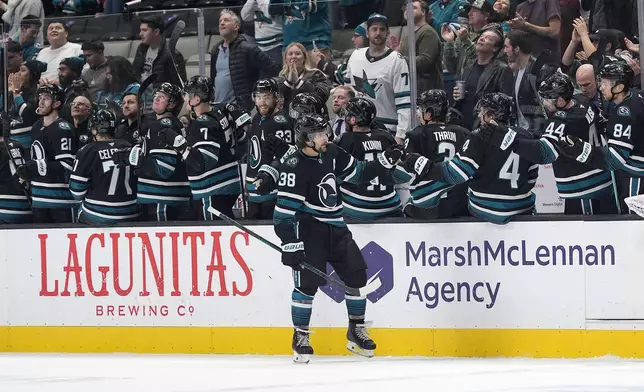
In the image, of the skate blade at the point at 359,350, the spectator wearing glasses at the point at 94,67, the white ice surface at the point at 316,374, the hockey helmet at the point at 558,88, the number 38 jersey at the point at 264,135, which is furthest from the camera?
the spectator wearing glasses at the point at 94,67

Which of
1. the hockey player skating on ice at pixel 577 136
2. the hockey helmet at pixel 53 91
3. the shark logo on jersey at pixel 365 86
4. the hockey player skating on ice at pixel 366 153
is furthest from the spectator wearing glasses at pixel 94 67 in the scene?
the hockey player skating on ice at pixel 577 136

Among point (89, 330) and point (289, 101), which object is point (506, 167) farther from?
point (89, 330)

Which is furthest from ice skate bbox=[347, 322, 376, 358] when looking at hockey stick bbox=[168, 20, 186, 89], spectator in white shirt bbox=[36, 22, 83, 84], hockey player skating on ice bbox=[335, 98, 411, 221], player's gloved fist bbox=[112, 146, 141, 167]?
spectator in white shirt bbox=[36, 22, 83, 84]

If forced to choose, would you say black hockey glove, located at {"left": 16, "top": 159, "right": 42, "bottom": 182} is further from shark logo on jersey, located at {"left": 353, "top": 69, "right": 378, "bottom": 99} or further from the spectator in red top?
the spectator in red top

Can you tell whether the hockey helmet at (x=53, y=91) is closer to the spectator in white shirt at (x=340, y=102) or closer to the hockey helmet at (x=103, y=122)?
the hockey helmet at (x=103, y=122)

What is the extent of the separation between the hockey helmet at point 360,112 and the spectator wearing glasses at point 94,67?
1.92 metres

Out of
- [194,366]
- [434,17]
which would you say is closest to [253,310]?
[194,366]

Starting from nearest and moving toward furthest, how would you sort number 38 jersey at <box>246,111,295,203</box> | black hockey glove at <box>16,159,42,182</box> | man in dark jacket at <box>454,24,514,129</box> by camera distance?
man in dark jacket at <box>454,24,514,129</box>, number 38 jersey at <box>246,111,295,203</box>, black hockey glove at <box>16,159,42,182</box>

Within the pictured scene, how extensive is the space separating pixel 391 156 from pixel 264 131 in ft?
3.45

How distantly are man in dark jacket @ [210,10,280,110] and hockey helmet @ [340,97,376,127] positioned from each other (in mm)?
874

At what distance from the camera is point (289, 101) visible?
934 cm

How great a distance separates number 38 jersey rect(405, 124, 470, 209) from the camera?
343 inches

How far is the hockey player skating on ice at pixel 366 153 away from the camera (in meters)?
8.82

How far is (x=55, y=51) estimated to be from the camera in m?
9.95
